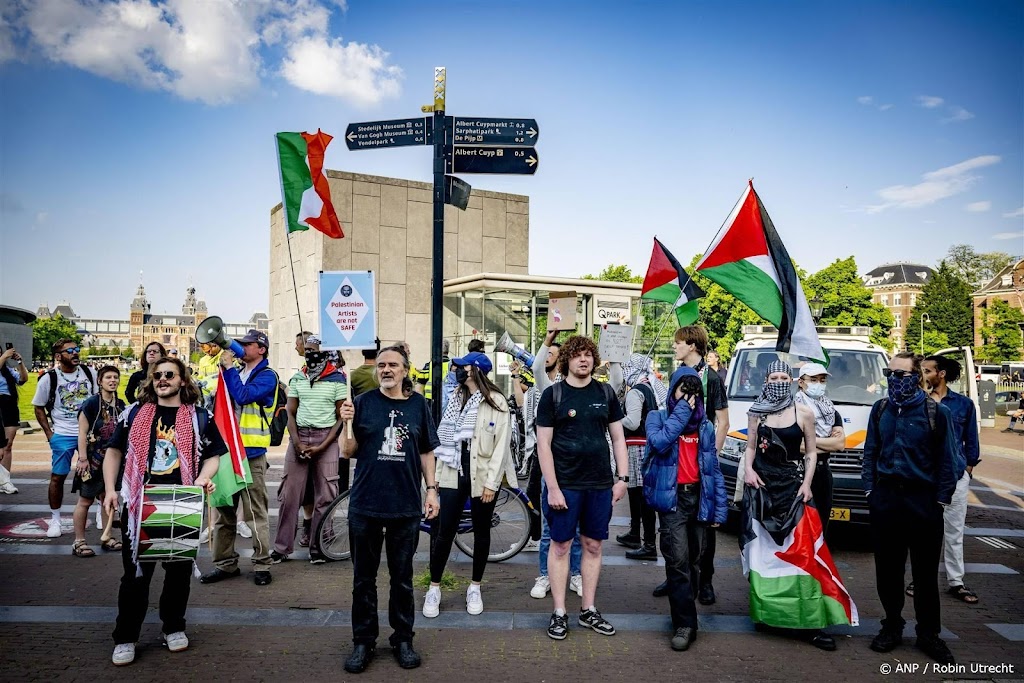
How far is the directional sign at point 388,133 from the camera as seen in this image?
586cm

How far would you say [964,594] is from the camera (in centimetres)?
581

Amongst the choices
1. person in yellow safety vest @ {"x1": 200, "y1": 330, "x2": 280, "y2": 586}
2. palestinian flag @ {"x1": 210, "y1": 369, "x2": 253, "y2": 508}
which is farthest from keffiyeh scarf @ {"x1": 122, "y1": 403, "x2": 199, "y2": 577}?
person in yellow safety vest @ {"x1": 200, "y1": 330, "x2": 280, "y2": 586}

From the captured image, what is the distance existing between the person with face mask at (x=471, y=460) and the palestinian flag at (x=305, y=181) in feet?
7.67

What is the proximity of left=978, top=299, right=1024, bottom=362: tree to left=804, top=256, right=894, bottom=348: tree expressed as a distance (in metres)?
6.36

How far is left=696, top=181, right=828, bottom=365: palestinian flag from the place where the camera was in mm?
5660

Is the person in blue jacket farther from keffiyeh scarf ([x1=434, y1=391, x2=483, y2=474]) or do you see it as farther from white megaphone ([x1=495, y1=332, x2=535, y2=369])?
white megaphone ([x1=495, y1=332, x2=535, y2=369])

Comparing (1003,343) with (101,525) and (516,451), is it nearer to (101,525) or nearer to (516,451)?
(516,451)

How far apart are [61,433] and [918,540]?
7.62m

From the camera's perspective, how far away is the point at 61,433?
23.4ft

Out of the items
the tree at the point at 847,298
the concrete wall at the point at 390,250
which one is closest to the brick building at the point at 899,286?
the tree at the point at 847,298

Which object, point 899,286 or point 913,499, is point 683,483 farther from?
point 899,286

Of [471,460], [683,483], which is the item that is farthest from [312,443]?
[683,483]

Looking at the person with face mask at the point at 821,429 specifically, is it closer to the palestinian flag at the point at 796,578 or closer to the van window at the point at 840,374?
the palestinian flag at the point at 796,578

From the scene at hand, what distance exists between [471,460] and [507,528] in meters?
1.78
